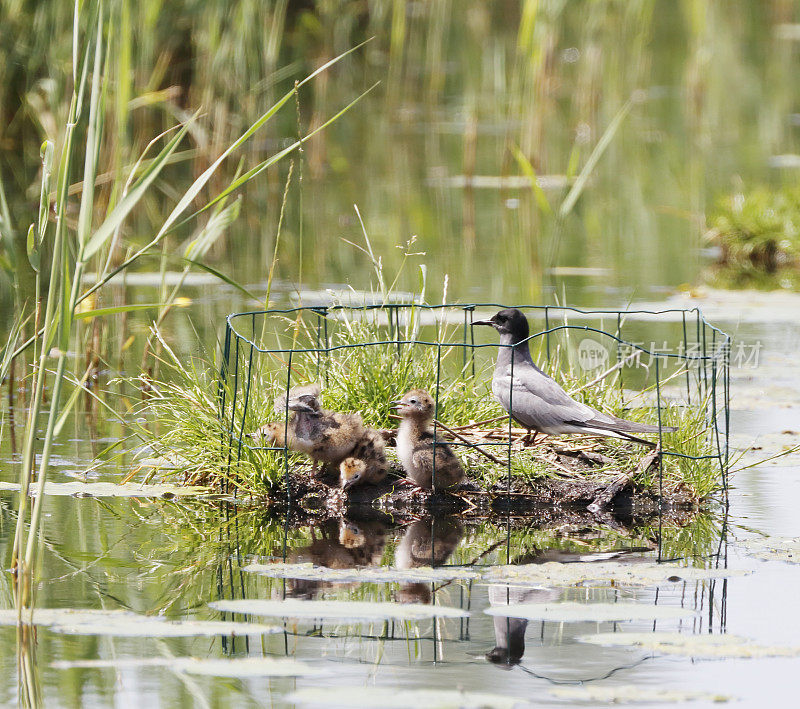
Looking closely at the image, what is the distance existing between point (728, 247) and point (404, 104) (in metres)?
9.10

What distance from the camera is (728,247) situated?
12.0m

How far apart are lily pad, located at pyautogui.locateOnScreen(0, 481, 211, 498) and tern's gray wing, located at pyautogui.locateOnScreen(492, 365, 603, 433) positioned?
1333 millimetres

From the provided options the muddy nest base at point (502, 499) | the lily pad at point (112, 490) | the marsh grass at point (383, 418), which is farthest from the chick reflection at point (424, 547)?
the lily pad at point (112, 490)

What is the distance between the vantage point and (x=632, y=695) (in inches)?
157

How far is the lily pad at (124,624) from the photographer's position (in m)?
4.36

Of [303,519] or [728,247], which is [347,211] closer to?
[728,247]

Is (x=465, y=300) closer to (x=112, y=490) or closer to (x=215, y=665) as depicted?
(x=112, y=490)

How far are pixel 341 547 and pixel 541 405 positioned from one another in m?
1.01

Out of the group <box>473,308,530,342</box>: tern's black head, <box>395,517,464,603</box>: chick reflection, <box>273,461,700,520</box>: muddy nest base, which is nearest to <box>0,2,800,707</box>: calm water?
<box>395,517,464,603</box>: chick reflection

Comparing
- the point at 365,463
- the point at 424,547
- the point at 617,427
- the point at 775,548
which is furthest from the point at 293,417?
the point at 775,548

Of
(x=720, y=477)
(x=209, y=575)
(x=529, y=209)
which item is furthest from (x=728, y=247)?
(x=209, y=575)

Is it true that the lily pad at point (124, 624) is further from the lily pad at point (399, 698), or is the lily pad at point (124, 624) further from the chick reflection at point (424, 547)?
the chick reflection at point (424, 547)

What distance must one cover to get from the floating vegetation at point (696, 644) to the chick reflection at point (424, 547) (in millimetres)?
669

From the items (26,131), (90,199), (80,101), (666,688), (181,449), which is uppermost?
(26,131)
